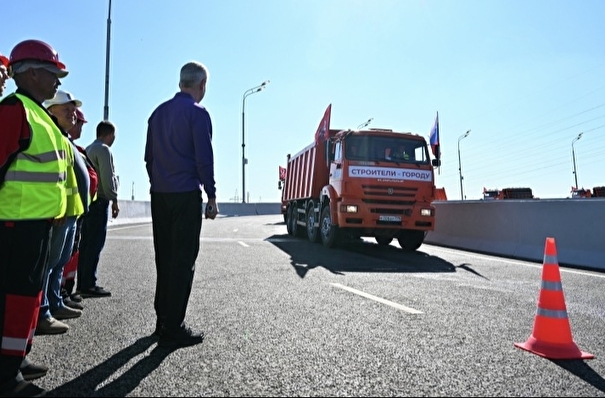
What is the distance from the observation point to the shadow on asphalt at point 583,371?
2.74 metres

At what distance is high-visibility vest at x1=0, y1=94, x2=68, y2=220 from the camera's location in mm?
2529

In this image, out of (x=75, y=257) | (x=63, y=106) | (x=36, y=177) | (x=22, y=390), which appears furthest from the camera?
(x=75, y=257)

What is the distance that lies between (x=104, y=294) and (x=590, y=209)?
26.6 feet

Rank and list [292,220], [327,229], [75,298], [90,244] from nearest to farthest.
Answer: [75,298]
[90,244]
[327,229]
[292,220]

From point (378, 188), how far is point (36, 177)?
8209mm

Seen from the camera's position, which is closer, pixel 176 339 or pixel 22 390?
pixel 22 390

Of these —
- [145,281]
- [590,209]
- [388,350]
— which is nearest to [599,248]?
[590,209]

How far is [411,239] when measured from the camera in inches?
441

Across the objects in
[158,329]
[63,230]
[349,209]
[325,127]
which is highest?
[325,127]

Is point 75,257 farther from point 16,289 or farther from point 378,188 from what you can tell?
point 378,188

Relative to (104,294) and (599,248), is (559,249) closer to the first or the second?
(599,248)

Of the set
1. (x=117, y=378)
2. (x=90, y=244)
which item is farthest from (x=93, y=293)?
(x=117, y=378)

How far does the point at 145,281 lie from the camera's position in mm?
6164

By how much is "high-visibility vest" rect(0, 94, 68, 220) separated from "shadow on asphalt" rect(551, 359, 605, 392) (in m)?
3.17
